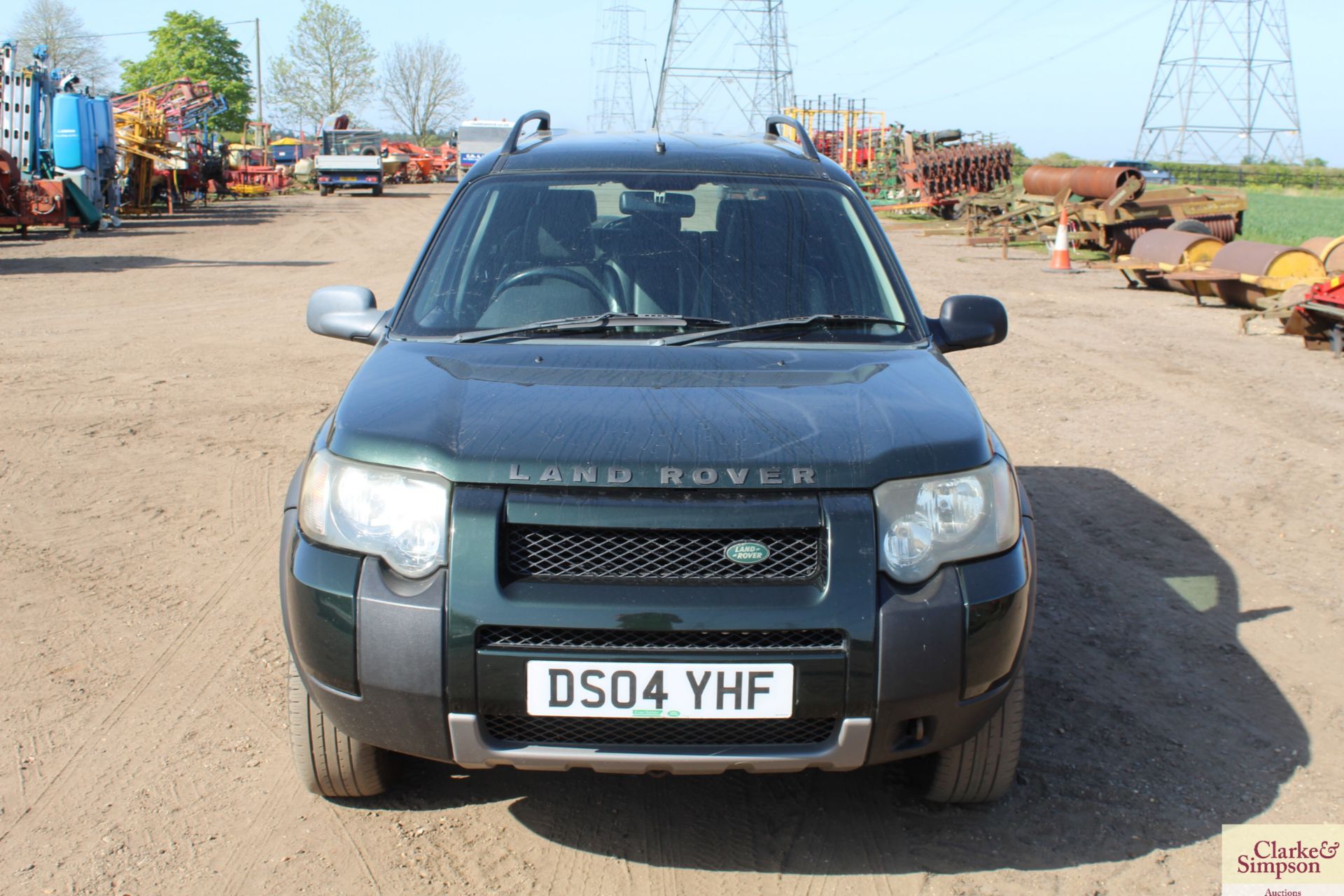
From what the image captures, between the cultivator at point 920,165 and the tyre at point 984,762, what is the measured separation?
22248 millimetres

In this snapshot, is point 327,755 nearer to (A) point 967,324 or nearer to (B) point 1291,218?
(A) point 967,324

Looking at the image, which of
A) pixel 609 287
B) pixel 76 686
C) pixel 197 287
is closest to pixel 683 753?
pixel 609 287

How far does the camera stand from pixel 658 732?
2.47 m

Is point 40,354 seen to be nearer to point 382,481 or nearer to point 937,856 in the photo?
point 382,481

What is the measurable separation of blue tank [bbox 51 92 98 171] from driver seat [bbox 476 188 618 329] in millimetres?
22345

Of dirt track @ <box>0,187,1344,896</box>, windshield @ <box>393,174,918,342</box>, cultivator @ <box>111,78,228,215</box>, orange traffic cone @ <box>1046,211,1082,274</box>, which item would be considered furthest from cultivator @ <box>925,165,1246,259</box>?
cultivator @ <box>111,78,228,215</box>

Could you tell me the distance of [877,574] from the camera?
7.98ft

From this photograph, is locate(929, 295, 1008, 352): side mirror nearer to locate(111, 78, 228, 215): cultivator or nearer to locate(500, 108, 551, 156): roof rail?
locate(500, 108, 551, 156): roof rail

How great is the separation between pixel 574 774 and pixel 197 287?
12.9 meters

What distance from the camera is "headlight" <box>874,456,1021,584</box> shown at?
2.47 m

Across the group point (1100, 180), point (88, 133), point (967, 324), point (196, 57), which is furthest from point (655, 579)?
point (196, 57)

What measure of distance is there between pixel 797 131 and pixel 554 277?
156 cm

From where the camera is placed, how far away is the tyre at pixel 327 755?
280 centimetres

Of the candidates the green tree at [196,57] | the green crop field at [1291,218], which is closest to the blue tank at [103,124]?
the green crop field at [1291,218]
